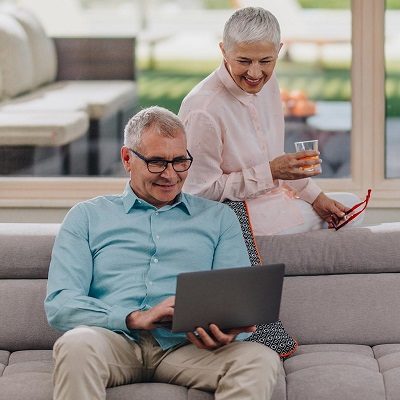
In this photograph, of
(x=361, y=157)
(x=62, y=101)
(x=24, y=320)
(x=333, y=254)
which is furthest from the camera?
(x=62, y=101)

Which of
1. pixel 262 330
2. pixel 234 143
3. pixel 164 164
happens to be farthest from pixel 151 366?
pixel 234 143

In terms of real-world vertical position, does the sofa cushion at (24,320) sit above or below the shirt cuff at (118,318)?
below

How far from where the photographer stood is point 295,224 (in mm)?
4098

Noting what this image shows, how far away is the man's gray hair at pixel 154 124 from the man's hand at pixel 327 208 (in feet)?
2.58

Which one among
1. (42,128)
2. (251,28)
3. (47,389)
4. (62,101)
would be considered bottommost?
(47,389)

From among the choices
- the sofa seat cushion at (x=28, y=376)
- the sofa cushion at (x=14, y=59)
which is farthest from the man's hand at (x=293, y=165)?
the sofa cushion at (x=14, y=59)

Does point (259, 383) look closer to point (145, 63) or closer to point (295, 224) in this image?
point (295, 224)

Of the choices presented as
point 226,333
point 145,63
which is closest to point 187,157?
point 226,333

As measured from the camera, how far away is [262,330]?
3.78 metres

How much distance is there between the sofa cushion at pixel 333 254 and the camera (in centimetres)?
401

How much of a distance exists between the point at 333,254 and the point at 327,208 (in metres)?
0.19

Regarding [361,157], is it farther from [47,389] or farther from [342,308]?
[47,389]

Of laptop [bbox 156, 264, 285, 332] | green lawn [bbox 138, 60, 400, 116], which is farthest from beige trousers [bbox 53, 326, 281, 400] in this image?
green lawn [bbox 138, 60, 400, 116]

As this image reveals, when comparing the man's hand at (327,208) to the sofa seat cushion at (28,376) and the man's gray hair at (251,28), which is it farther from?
the sofa seat cushion at (28,376)
